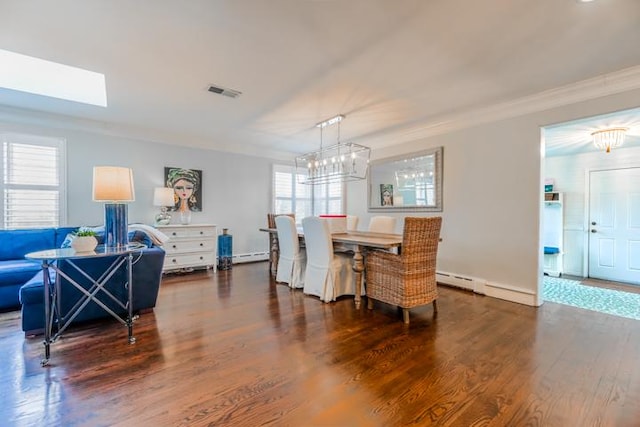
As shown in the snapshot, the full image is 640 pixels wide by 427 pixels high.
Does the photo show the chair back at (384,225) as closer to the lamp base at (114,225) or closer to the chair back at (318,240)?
the chair back at (318,240)

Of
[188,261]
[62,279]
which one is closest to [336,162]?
[188,261]

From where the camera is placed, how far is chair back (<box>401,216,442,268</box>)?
2.68 m

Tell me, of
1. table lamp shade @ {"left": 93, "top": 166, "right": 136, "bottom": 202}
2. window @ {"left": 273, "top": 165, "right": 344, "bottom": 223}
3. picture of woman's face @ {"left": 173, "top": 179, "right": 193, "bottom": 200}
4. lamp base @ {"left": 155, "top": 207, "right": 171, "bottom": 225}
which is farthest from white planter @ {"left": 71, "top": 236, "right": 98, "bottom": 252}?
window @ {"left": 273, "top": 165, "right": 344, "bottom": 223}

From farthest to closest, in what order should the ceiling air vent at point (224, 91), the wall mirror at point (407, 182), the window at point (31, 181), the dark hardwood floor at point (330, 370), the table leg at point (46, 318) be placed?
the wall mirror at point (407, 182) → the window at point (31, 181) → the ceiling air vent at point (224, 91) → the table leg at point (46, 318) → the dark hardwood floor at point (330, 370)

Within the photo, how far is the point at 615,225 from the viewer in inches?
178

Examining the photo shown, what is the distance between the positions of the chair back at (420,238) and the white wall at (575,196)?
12.4 feet

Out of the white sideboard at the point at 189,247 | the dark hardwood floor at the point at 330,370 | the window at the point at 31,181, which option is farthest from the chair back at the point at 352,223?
the window at the point at 31,181

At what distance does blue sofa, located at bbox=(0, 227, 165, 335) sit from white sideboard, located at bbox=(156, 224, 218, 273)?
1242mm

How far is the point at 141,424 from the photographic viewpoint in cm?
140

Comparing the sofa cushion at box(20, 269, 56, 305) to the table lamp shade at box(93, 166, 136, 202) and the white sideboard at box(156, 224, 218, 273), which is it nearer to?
the table lamp shade at box(93, 166, 136, 202)

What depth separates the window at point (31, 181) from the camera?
3697mm

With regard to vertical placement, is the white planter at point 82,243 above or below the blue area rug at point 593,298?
above

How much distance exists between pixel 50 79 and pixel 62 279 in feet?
8.09

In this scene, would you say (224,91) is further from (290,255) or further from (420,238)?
(420,238)
